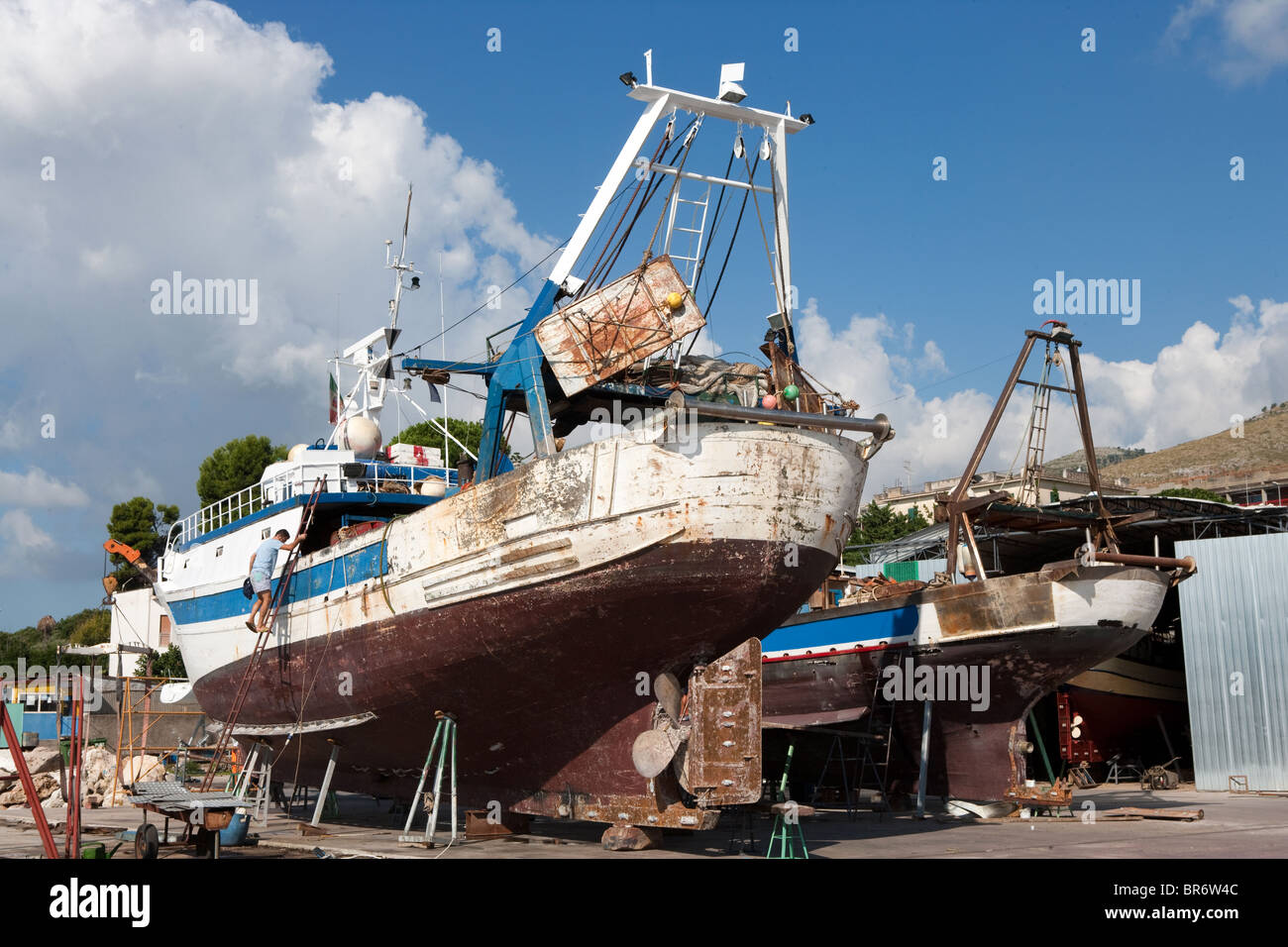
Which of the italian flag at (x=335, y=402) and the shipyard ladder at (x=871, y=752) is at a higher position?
the italian flag at (x=335, y=402)

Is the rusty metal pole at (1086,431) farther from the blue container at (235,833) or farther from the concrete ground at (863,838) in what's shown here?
the blue container at (235,833)

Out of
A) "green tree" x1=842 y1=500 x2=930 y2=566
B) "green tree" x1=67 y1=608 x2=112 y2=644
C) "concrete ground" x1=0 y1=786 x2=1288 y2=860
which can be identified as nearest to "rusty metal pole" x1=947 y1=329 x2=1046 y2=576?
"concrete ground" x1=0 y1=786 x2=1288 y2=860

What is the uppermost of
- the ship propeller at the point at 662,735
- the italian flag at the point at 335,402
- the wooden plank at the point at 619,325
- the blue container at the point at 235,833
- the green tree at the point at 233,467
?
the green tree at the point at 233,467

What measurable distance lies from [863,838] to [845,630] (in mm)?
5989

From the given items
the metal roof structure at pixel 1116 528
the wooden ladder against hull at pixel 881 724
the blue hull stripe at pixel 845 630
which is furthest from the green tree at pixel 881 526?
the wooden ladder against hull at pixel 881 724

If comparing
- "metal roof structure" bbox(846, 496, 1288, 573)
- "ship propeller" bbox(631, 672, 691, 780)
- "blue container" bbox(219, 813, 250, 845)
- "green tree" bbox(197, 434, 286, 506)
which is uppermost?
"green tree" bbox(197, 434, 286, 506)

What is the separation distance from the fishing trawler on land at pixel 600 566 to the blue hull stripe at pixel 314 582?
0.06 metres

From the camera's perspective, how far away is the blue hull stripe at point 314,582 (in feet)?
48.2

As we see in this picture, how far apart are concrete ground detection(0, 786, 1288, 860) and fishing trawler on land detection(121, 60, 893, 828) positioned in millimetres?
825

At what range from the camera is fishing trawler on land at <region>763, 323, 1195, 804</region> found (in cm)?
1678

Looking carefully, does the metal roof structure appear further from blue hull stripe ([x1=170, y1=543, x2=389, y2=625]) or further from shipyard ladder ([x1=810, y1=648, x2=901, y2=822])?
blue hull stripe ([x1=170, y1=543, x2=389, y2=625])

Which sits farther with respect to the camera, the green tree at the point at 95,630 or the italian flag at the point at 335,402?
the green tree at the point at 95,630
